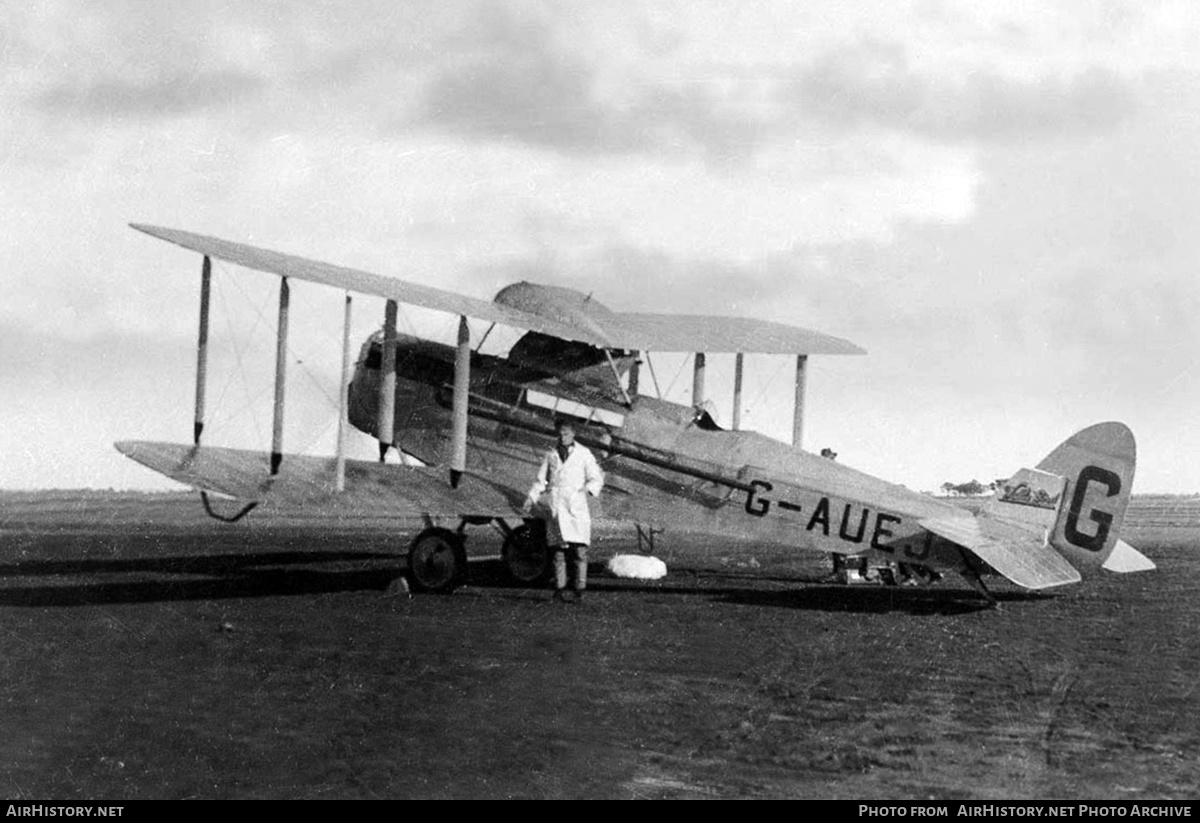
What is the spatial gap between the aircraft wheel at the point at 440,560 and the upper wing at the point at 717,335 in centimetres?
313

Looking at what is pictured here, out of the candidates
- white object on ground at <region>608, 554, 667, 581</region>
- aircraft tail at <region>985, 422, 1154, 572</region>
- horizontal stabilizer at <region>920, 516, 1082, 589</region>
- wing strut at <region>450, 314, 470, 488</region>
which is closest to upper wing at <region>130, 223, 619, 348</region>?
wing strut at <region>450, 314, 470, 488</region>

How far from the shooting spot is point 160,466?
38.9 feet

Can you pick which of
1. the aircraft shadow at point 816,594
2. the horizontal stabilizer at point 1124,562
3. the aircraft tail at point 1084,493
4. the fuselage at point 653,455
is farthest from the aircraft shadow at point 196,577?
the horizontal stabilizer at point 1124,562

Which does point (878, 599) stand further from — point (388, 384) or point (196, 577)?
point (196, 577)

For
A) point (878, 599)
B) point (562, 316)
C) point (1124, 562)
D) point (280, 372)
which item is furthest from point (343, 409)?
point (1124, 562)

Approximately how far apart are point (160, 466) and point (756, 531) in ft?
19.7

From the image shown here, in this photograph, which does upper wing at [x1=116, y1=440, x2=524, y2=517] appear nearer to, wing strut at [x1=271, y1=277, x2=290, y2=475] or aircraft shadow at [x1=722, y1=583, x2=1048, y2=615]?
wing strut at [x1=271, y1=277, x2=290, y2=475]

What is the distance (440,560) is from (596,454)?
2.07m

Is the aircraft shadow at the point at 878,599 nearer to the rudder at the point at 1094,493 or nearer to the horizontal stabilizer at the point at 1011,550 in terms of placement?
the horizontal stabilizer at the point at 1011,550

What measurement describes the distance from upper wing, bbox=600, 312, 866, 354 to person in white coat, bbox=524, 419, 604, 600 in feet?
7.85

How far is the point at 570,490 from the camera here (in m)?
12.2

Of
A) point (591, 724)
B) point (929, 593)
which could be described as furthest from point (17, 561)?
point (591, 724)

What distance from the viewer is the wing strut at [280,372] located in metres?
12.0
